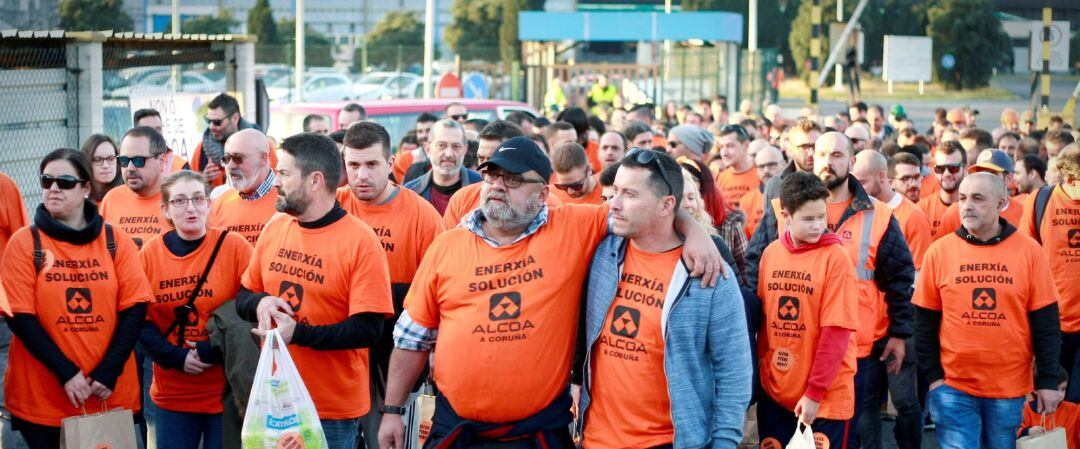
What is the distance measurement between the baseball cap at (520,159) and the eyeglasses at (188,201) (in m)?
2.01

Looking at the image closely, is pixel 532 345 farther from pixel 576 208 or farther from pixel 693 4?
pixel 693 4

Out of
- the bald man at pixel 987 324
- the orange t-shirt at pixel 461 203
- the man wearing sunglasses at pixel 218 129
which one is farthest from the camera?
the man wearing sunglasses at pixel 218 129

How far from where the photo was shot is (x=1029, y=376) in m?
6.91

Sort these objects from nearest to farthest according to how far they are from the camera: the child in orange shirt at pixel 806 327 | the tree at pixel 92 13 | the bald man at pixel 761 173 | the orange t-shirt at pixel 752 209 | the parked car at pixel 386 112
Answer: the child in orange shirt at pixel 806 327 < the orange t-shirt at pixel 752 209 < the bald man at pixel 761 173 < the parked car at pixel 386 112 < the tree at pixel 92 13

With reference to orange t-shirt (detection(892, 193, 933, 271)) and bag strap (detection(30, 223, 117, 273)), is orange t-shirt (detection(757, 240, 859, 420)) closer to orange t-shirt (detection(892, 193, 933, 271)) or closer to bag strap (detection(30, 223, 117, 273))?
orange t-shirt (detection(892, 193, 933, 271))

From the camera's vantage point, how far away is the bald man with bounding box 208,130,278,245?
6691mm

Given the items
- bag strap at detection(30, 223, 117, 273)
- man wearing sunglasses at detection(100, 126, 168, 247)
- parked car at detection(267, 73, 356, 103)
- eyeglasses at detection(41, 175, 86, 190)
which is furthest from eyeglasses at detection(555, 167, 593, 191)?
parked car at detection(267, 73, 356, 103)

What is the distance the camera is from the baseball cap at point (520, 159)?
470cm

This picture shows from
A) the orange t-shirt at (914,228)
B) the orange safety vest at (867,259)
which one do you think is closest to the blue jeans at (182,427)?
the orange safety vest at (867,259)

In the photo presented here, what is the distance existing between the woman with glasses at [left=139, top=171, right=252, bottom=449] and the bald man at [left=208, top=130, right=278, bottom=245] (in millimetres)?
473

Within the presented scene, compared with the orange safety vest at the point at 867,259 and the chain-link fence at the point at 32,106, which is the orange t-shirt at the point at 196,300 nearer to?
the orange safety vest at the point at 867,259

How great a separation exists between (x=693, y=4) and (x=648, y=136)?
5277 cm

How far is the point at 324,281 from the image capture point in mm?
5324

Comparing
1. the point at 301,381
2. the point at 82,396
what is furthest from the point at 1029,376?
the point at 82,396
